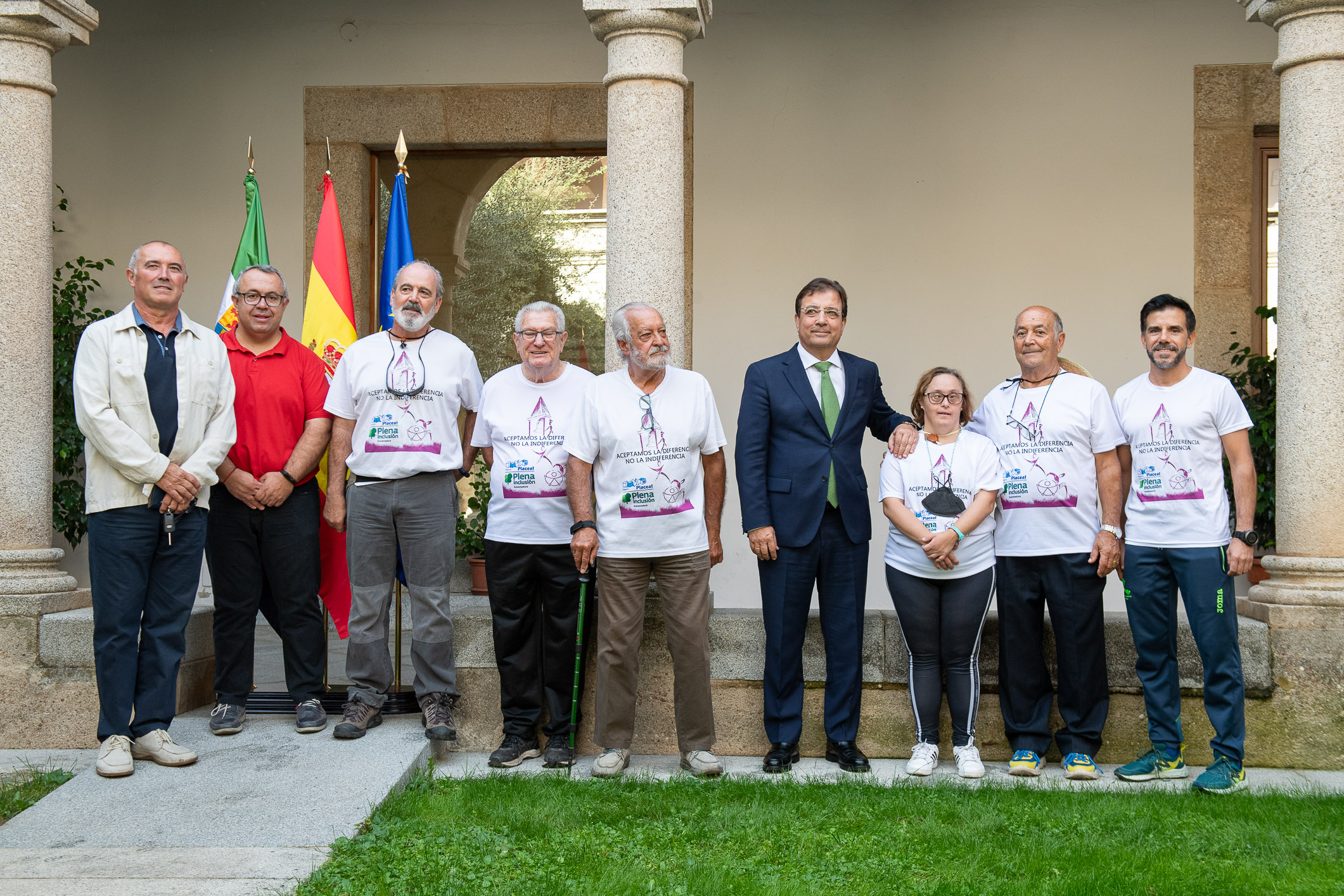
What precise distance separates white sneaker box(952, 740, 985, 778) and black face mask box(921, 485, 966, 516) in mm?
928

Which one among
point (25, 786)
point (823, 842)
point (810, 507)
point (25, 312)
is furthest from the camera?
point (25, 312)

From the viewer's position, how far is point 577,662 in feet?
15.6

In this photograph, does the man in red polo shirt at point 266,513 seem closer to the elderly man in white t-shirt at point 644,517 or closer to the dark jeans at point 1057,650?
the elderly man in white t-shirt at point 644,517

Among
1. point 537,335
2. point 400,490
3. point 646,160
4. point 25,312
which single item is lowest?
point 400,490

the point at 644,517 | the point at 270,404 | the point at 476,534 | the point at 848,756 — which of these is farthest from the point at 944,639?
the point at 476,534

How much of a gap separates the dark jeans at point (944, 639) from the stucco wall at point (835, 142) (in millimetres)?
2667

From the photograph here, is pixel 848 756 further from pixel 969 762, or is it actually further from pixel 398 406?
pixel 398 406

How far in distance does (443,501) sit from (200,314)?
12.0 ft

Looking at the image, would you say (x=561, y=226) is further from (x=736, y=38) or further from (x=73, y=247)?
(x=73, y=247)

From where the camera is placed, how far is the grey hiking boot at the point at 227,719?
190 inches

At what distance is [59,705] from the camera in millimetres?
5141

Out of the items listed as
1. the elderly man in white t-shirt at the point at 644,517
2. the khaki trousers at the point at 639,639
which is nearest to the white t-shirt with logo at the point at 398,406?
the elderly man in white t-shirt at the point at 644,517

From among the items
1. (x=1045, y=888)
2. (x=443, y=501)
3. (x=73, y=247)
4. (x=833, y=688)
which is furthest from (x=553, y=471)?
(x=73, y=247)

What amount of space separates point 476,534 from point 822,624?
3.09 meters
